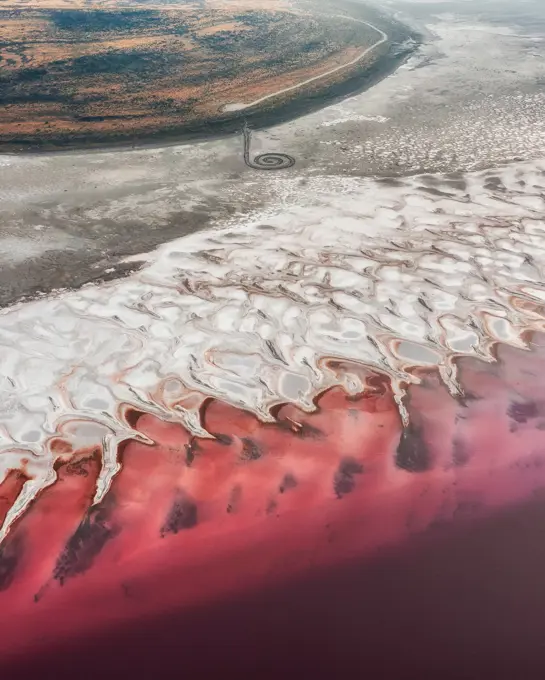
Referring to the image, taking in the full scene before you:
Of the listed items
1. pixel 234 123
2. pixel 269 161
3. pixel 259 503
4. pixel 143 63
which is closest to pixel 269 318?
pixel 259 503

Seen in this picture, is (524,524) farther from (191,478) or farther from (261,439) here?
(191,478)

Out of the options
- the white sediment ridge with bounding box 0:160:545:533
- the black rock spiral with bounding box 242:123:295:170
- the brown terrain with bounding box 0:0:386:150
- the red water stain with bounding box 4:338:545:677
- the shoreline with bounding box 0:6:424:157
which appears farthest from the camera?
the brown terrain with bounding box 0:0:386:150

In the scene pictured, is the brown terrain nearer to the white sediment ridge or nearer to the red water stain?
the white sediment ridge

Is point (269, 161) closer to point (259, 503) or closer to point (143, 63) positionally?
point (143, 63)

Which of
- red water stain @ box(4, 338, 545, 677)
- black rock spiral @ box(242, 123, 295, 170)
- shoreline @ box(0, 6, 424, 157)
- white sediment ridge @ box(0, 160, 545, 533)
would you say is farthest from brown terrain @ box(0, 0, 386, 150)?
red water stain @ box(4, 338, 545, 677)

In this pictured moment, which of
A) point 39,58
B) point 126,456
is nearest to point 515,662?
point 126,456

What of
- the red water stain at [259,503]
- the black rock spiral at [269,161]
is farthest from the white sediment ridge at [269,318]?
the black rock spiral at [269,161]
